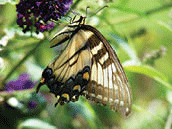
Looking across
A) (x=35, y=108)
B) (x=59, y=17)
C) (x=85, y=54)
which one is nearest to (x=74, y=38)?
(x=85, y=54)

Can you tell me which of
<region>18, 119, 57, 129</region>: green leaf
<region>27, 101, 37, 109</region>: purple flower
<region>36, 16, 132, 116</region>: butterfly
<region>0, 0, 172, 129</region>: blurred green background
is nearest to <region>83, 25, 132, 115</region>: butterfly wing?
<region>36, 16, 132, 116</region>: butterfly

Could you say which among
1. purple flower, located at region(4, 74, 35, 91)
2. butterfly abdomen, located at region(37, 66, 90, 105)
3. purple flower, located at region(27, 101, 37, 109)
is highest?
butterfly abdomen, located at region(37, 66, 90, 105)

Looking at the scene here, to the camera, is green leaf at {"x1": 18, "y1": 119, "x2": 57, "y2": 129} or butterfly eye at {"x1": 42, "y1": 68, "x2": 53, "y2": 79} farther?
green leaf at {"x1": 18, "y1": 119, "x2": 57, "y2": 129}

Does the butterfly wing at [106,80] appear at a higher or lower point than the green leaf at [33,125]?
higher

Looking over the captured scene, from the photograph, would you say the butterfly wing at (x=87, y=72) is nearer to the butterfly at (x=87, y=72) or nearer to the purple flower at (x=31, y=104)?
the butterfly at (x=87, y=72)

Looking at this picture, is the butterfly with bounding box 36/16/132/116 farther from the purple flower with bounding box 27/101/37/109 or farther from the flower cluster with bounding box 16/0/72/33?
the purple flower with bounding box 27/101/37/109

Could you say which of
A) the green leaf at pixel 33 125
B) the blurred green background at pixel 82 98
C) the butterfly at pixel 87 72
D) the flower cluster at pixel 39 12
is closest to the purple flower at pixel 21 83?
the blurred green background at pixel 82 98

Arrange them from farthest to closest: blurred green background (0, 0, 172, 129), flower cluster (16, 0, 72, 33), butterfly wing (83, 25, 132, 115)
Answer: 1. blurred green background (0, 0, 172, 129)
2. butterfly wing (83, 25, 132, 115)
3. flower cluster (16, 0, 72, 33)
